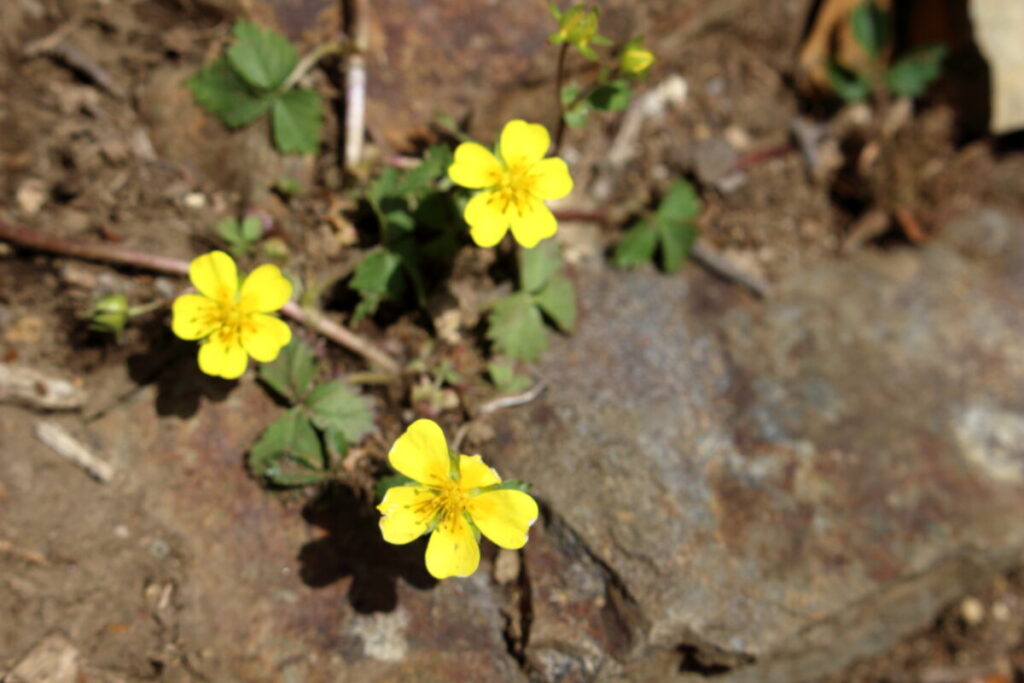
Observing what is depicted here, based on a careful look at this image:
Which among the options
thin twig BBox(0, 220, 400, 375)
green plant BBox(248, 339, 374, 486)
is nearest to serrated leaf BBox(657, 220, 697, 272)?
thin twig BBox(0, 220, 400, 375)

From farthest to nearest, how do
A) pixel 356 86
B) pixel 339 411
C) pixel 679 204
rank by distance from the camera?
pixel 679 204, pixel 356 86, pixel 339 411

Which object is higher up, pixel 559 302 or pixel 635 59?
pixel 635 59

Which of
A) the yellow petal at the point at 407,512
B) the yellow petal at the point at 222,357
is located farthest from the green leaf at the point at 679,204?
the yellow petal at the point at 222,357

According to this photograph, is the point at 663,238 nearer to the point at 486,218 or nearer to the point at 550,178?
the point at 550,178

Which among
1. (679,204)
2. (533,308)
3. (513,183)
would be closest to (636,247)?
(679,204)

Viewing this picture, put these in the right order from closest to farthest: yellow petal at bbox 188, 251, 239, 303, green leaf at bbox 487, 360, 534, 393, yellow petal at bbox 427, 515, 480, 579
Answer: yellow petal at bbox 427, 515, 480, 579
yellow petal at bbox 188, 251, 239, 303
green leaf at bbox 487, 360, 534, 393

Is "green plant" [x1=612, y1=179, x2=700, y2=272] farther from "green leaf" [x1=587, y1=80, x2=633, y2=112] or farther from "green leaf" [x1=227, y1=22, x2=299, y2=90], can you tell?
"green leaf" [x1=227, y1=22, x2=299, y2=90]

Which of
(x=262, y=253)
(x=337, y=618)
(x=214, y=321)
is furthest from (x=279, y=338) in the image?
(x=337, y=618)
